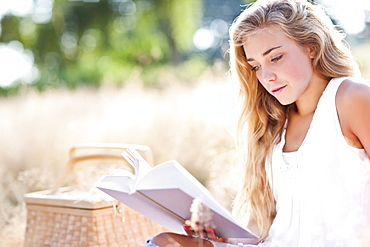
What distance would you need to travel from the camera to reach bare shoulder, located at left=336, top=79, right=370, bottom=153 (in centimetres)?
179

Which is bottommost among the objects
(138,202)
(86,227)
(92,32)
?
(86,227)

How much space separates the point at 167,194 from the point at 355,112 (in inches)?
28.2

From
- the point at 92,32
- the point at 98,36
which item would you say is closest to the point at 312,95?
the point at 98,36

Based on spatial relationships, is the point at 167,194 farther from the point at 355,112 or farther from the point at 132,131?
the point at 132,131

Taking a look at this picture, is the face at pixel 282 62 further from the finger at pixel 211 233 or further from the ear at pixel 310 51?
the finger at pixel 211 233

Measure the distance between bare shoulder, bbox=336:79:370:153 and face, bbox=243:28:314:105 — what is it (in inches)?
6.2

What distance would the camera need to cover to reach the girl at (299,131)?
181 centimetres

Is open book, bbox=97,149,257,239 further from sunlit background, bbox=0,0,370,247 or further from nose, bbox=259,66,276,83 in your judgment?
sunlit background, bbox=0,0,370,247

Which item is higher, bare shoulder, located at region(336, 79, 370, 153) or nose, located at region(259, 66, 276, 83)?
nose, located at region(259, 66, 276, 83)

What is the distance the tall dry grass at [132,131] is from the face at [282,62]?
1414mm

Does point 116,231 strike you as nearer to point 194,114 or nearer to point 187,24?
point 194,114

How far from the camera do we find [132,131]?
461 cm

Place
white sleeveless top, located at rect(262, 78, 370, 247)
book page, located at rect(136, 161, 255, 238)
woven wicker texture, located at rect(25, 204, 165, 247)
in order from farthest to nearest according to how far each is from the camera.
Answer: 1. woven wicker texture, located at rect(25, 204, 165, 247)
2. white sleeveless top, located at rect(262, 78, 370, 247)
3. book page, located at rect(136, 161, 255, 238)

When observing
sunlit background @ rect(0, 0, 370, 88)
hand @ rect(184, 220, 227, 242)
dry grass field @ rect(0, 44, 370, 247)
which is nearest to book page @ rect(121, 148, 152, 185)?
hand @ rect(184, 220, 227, 242)
